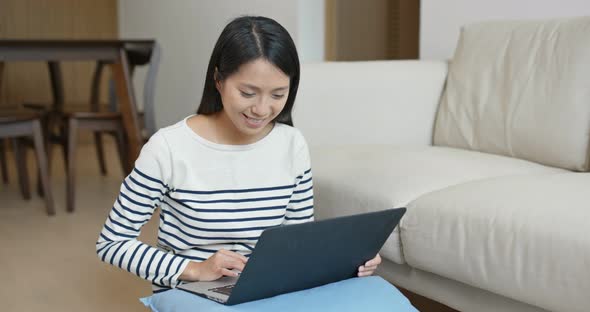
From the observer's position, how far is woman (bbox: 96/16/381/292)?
128 centimetres

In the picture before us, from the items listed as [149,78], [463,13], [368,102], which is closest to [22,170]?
[149,78]

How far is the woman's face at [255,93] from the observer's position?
1269mm

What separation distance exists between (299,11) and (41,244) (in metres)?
1.79

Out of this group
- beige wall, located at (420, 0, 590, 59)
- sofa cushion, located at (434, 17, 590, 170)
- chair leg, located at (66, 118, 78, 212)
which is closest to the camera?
sofa cushion, located at (434, 17, 590, 170)

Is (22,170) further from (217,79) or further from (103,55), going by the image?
(217,79)

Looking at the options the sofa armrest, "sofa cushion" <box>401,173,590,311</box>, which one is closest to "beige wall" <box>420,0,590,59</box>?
the sofa armrest

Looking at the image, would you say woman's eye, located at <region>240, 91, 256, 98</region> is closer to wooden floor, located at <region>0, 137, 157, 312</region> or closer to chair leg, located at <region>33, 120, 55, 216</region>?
wooden floor, located at <region>0, 137, 157, 312</region>

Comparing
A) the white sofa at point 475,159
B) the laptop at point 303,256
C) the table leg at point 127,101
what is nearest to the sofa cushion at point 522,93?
the white sofa at point 475,159

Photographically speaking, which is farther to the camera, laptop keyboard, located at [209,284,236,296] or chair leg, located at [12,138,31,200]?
chair leg, located at [12,138,31,200]

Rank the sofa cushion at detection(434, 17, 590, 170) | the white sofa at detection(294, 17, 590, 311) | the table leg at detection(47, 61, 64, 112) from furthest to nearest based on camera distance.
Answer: the table leg at detection(47, 61, 64, 112) < the sofa cushion at detection(434, 17, 590, 170) < the white sofa at detection(294, 17, 590, 311)

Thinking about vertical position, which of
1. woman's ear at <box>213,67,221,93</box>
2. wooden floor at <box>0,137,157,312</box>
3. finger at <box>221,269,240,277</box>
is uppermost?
woman's ear at <box>213,67,221,93</box>

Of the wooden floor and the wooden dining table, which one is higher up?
the wooden dining table

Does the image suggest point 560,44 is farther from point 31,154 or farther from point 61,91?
point 31,154

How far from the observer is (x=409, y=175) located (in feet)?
6.26
